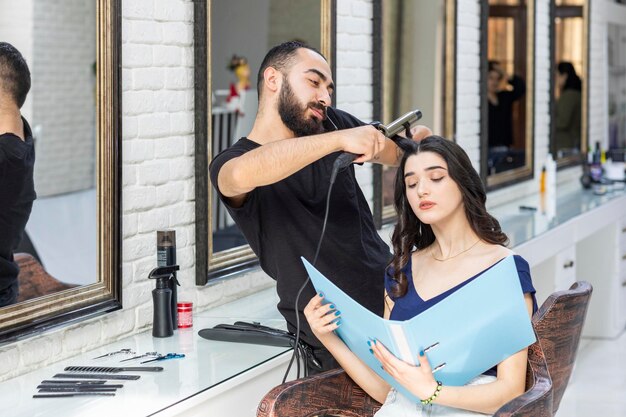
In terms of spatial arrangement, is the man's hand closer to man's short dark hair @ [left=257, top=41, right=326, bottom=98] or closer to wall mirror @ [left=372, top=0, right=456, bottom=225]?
man's short dark hair @ [left=257, top=41, right=326, bottom=98]

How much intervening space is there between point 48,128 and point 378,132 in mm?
793

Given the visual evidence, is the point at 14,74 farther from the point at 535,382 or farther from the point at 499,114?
the point at 499,114

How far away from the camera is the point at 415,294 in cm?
234

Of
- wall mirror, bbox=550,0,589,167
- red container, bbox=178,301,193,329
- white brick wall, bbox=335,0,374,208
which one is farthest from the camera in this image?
wall mirror, bbox=550,0,589,167

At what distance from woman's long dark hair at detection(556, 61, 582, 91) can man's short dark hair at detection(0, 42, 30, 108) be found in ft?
16.3

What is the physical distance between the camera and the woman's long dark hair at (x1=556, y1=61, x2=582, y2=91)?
22.4 feet

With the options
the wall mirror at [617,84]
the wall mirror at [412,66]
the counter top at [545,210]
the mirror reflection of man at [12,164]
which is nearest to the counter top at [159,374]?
the mirror reflection of man at [12,164]

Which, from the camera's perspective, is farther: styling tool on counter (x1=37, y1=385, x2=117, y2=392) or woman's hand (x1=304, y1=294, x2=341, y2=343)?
styling tool on counter (x1=37, y1=385, x2=117, y2=392)

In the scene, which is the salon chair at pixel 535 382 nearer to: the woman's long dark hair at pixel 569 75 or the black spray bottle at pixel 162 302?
the black spray bottle at pixel 162 302

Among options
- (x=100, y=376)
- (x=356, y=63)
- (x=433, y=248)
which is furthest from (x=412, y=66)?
(x=100, y=376)

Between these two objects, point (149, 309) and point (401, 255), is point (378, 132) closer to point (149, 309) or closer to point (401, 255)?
point (401, 255)

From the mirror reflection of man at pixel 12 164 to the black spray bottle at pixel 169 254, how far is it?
0.49m

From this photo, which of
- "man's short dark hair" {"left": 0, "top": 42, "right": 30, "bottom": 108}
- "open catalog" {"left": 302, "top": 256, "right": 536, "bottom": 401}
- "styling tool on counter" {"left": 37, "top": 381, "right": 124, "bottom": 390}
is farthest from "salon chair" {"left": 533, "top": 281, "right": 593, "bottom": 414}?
"man's short dark hair" {"left": 0, "top": 42, "right": 30, "bottom": 108}

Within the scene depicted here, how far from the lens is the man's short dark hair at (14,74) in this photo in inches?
90.3
